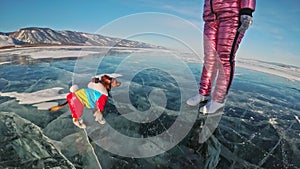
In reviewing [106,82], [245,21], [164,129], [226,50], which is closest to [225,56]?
[226,50]

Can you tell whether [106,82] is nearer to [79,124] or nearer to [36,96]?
[79,124]

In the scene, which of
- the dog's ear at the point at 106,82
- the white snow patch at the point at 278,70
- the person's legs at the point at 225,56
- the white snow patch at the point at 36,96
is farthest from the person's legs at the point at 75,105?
the white snow patch at the point at 278,70

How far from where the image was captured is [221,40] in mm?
2209

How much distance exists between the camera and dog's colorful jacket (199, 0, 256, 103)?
6.93 feet

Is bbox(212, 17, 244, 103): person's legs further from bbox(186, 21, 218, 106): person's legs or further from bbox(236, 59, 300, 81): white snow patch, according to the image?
bbox(236, 59, 300, 81): white snow patch

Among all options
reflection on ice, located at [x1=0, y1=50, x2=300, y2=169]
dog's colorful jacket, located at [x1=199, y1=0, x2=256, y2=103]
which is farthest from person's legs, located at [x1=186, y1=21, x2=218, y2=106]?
reflection on ice, located at [x1=0, y1=50, x2=300, y2=169]

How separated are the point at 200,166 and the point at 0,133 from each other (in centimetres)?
124

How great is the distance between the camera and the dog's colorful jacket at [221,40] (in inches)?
83.2

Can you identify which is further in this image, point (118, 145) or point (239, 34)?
point (239, 34)

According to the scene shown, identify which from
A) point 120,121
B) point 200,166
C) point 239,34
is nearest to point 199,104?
point 239,34

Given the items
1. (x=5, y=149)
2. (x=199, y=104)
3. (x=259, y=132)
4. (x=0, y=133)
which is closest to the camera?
(x=5, y=149)

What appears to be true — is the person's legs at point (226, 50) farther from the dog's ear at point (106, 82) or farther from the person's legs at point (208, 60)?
the dog's ear at point (106, 82)

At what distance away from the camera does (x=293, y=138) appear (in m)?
1.90

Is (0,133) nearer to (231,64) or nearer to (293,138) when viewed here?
(231,64)
